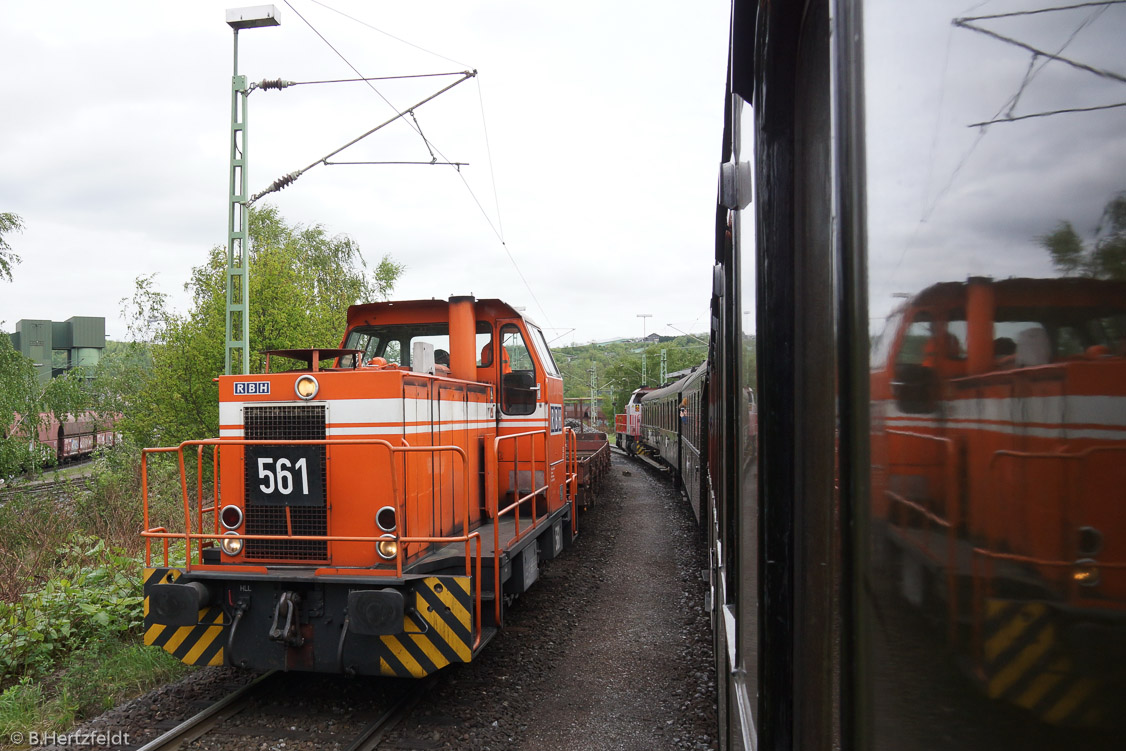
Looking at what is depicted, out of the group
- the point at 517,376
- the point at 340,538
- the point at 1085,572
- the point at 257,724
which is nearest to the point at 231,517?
the point at 340,538

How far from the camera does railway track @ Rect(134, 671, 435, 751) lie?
4453 millimetres

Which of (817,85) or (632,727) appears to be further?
(632,727)

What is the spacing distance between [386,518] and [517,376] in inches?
109

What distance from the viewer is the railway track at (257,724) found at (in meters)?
4.45

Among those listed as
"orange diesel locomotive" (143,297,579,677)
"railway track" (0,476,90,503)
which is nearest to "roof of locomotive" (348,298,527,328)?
"orange diesel locomotive" (143,297,579,677)

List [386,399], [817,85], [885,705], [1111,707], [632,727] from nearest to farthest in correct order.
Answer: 1. [1111,707]
2. [885,705]
3. [817,85]
4. [632,727]
5. [386,399]

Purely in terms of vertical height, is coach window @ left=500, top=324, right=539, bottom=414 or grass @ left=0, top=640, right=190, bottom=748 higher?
coach window @ left=500, top=324, right=539, bottom=414

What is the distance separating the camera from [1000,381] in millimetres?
569

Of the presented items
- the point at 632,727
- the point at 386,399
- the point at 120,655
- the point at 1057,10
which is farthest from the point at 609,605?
the point at 1057,10

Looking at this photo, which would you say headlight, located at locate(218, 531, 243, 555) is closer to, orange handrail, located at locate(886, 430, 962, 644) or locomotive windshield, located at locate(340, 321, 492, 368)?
locomotive windshield, located at locate(340, 321, 492, 368)

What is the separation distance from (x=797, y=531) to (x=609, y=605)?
669 cm

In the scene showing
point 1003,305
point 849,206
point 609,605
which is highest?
point 849,206

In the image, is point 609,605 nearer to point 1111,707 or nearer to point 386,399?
point 386,399

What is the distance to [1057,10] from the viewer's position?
1.59 ft
